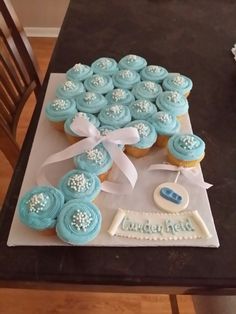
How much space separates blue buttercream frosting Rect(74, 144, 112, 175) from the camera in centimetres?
65

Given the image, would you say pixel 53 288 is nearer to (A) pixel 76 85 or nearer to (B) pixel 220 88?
(A) pixel 76 85

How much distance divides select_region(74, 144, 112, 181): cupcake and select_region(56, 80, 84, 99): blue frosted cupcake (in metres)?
0.18

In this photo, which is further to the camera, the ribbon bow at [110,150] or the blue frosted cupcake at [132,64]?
the blue frosted cupcake at [132,64]

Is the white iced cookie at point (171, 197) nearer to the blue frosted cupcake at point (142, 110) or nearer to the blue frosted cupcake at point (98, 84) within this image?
the blue frosted cupcake at point (142, 110)

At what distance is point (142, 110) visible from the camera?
744 mm

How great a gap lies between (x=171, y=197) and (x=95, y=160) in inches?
6.1

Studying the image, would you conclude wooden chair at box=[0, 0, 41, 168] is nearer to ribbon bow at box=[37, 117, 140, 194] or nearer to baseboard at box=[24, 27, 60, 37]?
ribbon bow at box=[37, 117, 140, 194]

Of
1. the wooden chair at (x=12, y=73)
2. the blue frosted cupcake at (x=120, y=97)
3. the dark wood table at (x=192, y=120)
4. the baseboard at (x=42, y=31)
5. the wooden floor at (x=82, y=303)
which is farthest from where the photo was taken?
the baseboard at (x=42, y=31)

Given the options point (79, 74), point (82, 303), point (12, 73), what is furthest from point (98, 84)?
point (82, 303)

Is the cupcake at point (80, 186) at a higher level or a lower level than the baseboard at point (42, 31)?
higher

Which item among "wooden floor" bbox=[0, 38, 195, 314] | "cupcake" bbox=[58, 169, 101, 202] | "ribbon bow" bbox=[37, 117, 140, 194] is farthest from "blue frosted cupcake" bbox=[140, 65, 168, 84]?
"wooden floor" bbox=[0, 38, 195, 314]

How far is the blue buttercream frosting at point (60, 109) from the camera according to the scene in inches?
29.4

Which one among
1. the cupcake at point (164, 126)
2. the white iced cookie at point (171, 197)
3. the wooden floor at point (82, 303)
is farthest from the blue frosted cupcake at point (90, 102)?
the wooden floor at point (82, 303)

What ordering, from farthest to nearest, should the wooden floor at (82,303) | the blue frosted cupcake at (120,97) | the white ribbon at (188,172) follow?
1. the wooden floor at (82,303)
2. the blue frosted cupcake at (120,97)
3. the white ribbon at (188,172)
